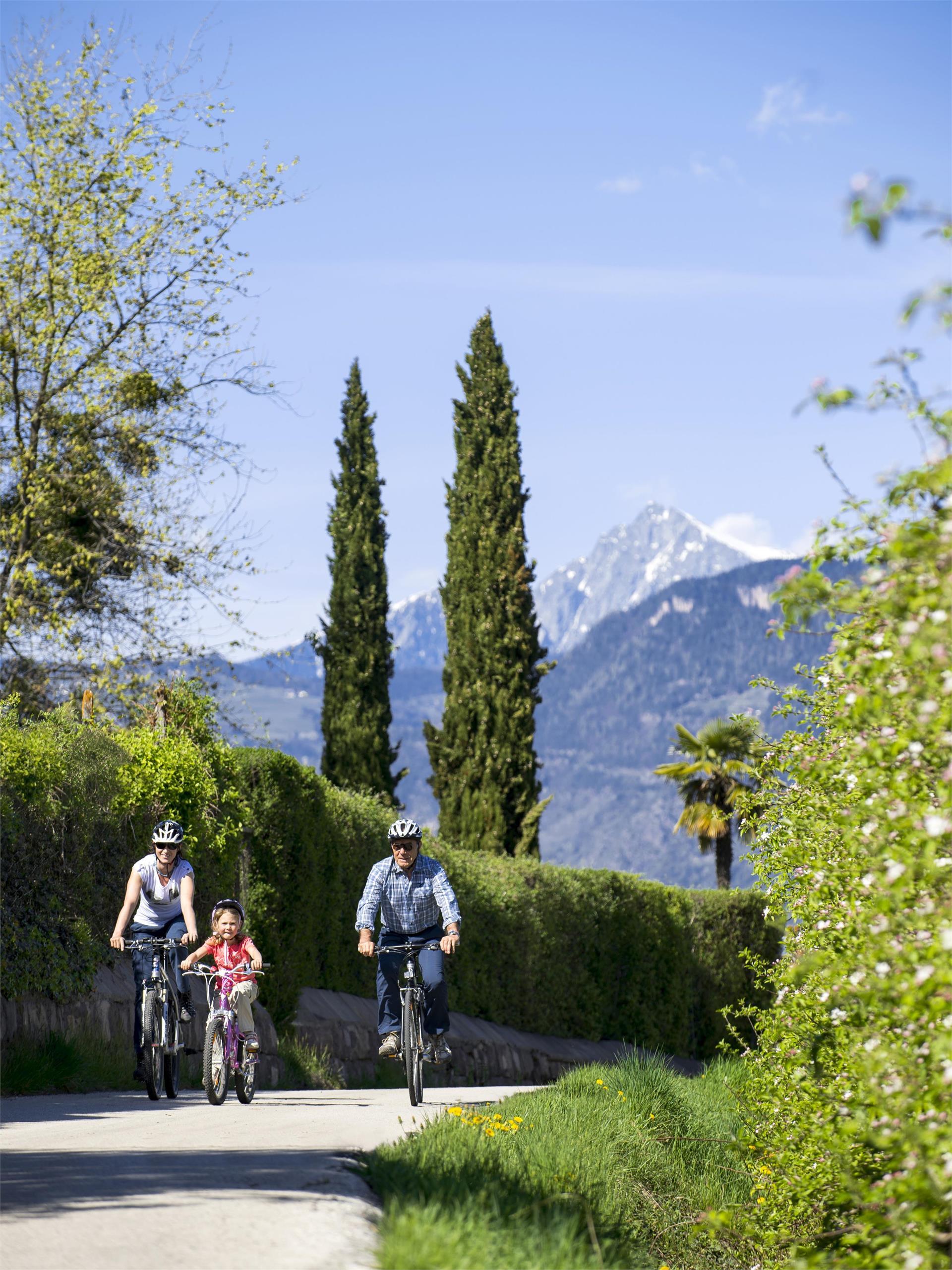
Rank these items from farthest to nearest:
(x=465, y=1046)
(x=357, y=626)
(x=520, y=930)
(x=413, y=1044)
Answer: (x=357, y=626)
(x=520, y=930)
(x=465, y=1046)
(x=413, y=1044)

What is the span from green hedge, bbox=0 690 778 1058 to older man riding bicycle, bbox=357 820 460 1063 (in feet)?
9.66

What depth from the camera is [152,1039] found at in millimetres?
10812

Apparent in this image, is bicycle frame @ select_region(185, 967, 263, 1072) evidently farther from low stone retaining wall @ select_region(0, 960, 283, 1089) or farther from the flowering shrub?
the flowering shrub

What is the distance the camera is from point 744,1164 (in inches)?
412

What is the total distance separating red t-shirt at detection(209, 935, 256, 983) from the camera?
11062 mm

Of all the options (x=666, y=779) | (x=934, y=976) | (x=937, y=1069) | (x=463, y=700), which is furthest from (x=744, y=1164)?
(x=666, y=779)

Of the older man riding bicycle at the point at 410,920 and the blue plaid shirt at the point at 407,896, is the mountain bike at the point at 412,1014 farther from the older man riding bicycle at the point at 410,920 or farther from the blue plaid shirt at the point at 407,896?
the blue plaid shirt at the point at 407,896

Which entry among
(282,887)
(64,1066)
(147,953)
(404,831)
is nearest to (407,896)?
(404,831)

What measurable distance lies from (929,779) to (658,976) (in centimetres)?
2605

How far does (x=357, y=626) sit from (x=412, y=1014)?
28231 mm

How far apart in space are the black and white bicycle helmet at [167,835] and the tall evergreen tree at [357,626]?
25.8 m

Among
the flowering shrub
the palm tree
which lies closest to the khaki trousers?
the flowering shrub

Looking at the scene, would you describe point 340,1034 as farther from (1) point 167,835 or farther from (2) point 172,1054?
(1) point 167,835

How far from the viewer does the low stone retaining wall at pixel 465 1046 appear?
1700cm
